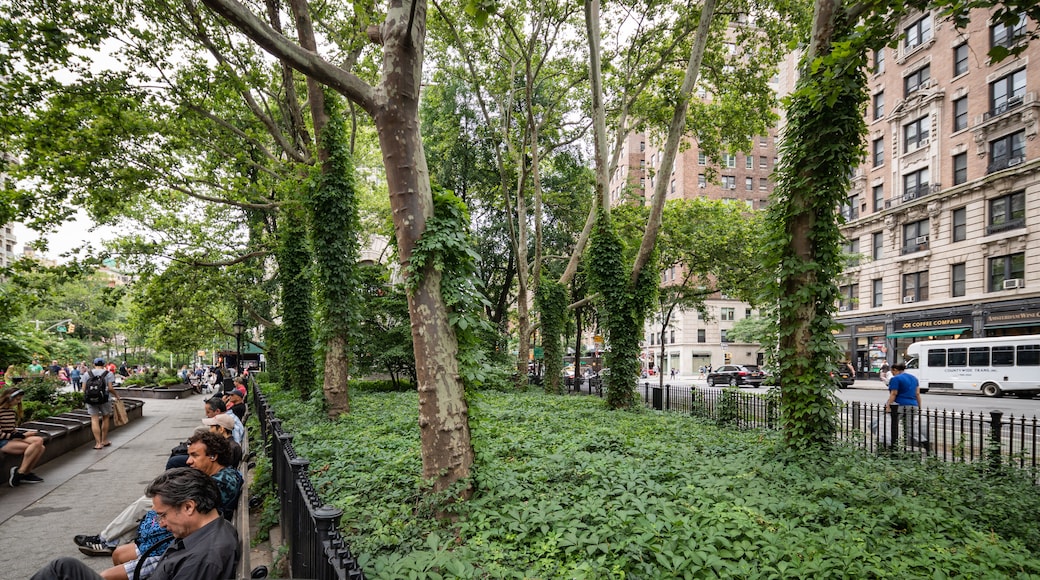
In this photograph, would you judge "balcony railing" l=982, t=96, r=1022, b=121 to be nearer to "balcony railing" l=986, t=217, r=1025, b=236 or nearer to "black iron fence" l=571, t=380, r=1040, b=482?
"balcony railing" l=986, t=217, r=1025, b=236

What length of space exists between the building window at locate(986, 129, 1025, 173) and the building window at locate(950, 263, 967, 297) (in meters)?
5.80

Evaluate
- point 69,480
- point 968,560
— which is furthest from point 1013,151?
point 69,480

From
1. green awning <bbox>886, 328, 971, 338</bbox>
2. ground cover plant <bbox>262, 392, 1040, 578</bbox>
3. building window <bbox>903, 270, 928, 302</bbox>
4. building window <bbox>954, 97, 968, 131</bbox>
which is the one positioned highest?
building window <bbox>954, 97, 968, 131</bbox>

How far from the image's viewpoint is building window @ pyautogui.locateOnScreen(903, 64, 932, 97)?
32.2 meters

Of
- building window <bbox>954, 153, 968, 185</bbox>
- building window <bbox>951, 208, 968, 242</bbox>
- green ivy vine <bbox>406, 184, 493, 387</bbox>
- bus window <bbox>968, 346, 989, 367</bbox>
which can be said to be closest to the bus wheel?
bus window <bbox>968, 346, 989, 367</bbox>

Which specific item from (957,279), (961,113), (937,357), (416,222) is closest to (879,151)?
(961,113)

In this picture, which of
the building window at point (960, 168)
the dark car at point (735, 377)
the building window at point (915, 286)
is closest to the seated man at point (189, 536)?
the dark car at point (735, 377)

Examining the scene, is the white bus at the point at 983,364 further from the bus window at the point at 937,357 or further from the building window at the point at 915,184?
the building window at the point at 915,184

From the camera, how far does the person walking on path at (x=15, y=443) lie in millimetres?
8000

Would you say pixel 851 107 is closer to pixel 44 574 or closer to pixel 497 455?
pixel 497 455

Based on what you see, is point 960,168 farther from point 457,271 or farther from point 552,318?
point 457,271

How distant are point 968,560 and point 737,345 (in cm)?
5580

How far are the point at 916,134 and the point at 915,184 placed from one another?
129 inches

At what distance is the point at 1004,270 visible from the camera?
28.0 m
